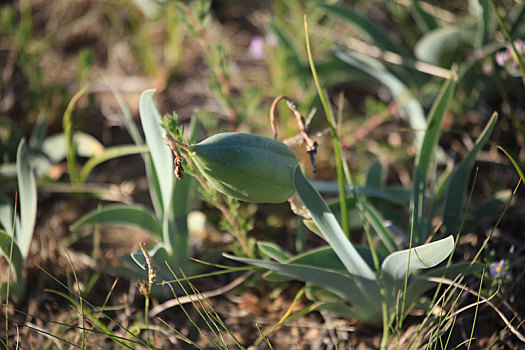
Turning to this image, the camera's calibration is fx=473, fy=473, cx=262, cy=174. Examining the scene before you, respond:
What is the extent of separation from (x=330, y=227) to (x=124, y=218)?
0.53 meters

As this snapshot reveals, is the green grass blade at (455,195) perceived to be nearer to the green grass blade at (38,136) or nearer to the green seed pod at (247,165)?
the green seed pod at (247,165)

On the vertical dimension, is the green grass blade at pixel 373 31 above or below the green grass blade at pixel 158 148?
above

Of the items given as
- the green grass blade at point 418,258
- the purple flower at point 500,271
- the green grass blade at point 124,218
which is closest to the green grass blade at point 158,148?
the green grass blade at point 124,218

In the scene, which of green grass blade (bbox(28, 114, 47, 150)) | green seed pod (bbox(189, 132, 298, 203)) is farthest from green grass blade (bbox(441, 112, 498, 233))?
green grass blade (bbox(28, 114, 47, 150))

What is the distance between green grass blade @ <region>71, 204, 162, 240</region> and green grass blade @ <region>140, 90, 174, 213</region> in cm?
12

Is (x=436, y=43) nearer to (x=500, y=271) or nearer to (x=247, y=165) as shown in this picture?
(x=500, y=271)

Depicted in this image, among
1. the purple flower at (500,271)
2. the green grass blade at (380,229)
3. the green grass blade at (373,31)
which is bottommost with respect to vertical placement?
the purple flower at (500,271)

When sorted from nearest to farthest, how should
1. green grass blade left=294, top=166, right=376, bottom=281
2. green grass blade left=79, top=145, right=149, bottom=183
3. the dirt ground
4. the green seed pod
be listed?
the green seed pod, green grass blade left=294, top=166, right=376, bottom=281, the dirt ground, green grass blade left=79, top=145, right=149, bottom=183

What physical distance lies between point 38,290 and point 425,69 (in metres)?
1.23

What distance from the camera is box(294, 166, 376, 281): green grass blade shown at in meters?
0.87

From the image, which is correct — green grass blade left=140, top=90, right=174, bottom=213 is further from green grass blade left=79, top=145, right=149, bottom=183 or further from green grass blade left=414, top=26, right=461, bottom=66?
green grass blade left=414, top=26, right=461, bottom=66

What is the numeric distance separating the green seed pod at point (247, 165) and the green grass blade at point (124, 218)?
1.28 ft

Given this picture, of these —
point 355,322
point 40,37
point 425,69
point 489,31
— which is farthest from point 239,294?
point 40,37

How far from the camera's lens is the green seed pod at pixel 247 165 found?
2.47ft
